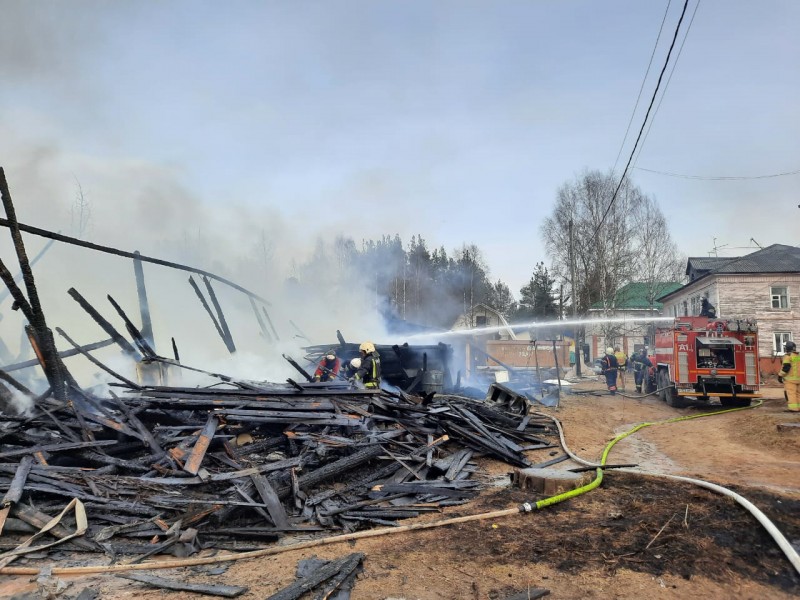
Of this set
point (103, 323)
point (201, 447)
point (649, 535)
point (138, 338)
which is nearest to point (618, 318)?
point (138, 338)

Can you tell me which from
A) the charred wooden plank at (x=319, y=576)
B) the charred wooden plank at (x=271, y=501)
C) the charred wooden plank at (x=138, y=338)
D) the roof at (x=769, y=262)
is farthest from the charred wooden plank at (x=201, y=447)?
the roof at (x=769, y=262)

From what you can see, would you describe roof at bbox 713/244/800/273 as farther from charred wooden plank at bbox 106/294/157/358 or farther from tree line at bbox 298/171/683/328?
charred wooden plank at bbox 106/294/157/358

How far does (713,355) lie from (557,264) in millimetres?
26363

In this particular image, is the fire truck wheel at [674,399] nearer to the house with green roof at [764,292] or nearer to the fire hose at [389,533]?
the fire hose at [389,533]

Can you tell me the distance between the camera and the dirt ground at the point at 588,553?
4.04 meters

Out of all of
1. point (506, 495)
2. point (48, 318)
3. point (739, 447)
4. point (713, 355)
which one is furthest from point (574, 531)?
point (48, 318)

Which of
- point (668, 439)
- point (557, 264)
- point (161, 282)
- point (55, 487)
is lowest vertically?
point (668, 439)

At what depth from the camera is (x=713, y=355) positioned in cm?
1535

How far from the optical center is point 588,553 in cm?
466

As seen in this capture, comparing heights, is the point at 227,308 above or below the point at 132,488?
above

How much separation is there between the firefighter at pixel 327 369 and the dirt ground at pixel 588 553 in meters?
5.19

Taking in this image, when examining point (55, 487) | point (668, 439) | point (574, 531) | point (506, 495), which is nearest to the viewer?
point (574, 531)

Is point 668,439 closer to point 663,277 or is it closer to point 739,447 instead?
point 739,447

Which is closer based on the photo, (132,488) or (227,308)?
(132,488)
